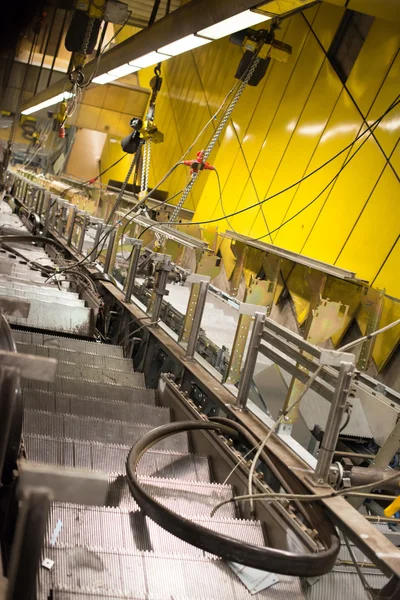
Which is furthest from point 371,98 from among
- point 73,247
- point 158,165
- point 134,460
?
point 158,165

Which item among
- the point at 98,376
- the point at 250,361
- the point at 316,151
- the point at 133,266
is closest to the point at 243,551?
the point at 250,361

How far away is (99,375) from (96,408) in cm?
85

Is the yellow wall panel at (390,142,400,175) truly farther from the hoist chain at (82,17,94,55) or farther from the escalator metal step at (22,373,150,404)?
the hoist chain at (82,17,94,55)

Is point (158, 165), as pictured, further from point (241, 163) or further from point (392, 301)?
point (392, 301)

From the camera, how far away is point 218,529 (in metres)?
2.82

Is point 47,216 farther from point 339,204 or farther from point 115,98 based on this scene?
point 339,204

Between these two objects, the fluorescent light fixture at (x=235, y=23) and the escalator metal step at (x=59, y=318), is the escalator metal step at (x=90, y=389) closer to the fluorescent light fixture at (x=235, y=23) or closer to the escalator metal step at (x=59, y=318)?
the escalator metal step at (x=59, y=318)

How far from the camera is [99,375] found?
498cm

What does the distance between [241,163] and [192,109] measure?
2731mm

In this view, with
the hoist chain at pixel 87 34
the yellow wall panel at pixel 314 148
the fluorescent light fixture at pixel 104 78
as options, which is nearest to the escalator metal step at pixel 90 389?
Answer: the yellow wall panel at pixel 314 148

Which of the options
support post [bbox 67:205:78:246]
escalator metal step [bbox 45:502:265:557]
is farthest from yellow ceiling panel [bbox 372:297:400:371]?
support post [bbox 67:205:78:246]

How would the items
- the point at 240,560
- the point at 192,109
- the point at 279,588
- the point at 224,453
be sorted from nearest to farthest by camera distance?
the point at 240,560 < the point at 279,588 < the point at 224,453 < the point at 192,109

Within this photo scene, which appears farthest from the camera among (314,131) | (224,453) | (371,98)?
(314,131)

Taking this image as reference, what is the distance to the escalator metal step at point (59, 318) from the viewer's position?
241 inches
